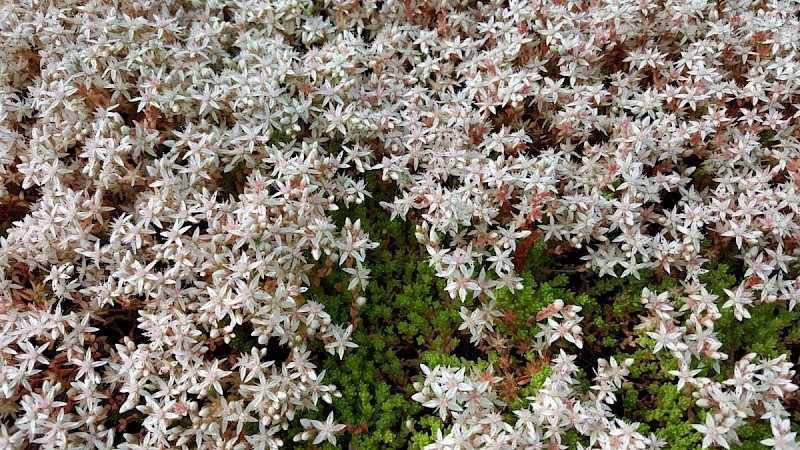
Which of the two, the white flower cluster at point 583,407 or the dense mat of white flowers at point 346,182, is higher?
the dense mat of white flowers at point 346,182

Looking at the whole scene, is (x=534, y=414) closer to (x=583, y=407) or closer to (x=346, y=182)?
(x=583, y=407)

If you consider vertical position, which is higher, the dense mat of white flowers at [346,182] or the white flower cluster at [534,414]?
A: the dense mat of white flowers at [346,182]

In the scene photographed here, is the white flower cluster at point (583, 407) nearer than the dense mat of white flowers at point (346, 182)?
Yes

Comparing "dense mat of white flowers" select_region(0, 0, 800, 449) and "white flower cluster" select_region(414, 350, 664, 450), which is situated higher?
"dense mat of white flowers" select_region(0, 0, 800, 449)

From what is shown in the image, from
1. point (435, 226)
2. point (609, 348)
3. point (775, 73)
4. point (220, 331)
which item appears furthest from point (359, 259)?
point (775, 73)

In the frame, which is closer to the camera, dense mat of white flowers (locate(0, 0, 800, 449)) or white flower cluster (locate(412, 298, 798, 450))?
white flower cluster (locate(412, 298, 798, 450))

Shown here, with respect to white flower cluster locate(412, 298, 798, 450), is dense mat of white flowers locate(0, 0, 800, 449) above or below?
above

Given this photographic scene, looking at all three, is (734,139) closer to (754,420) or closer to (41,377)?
(754,420)

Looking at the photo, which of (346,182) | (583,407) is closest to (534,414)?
(583,407)
